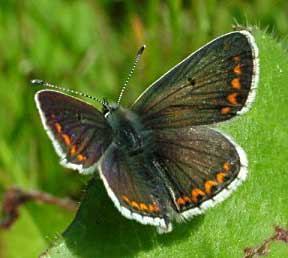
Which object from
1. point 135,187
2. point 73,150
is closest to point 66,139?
point 73,150

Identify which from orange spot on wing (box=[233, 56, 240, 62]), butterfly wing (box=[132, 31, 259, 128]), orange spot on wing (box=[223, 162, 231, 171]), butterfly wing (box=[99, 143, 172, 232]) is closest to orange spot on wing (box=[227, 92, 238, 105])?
butterfly wing (box=[132, 31, 259, 128])

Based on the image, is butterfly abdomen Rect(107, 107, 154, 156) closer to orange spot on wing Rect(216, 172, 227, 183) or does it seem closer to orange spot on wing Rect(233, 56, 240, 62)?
orange spot on wing Rect(216, 172, 227, 183)

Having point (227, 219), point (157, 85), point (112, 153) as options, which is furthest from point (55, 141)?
point (227, 219)

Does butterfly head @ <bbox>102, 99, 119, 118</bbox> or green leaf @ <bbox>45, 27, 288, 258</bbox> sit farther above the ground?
butterfly head @ <bbox>102, 99, 119, 118</bbox>

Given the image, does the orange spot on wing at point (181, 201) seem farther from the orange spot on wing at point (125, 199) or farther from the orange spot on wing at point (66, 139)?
the orange spot on wing at point (66, 139)

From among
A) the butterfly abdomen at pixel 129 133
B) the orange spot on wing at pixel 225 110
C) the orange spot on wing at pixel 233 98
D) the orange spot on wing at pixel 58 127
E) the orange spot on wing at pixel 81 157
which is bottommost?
the butterfly abdomen at pixel 129 133

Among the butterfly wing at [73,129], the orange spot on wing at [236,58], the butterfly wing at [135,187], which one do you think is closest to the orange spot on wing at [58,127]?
the butterfly wing at [73,129]
